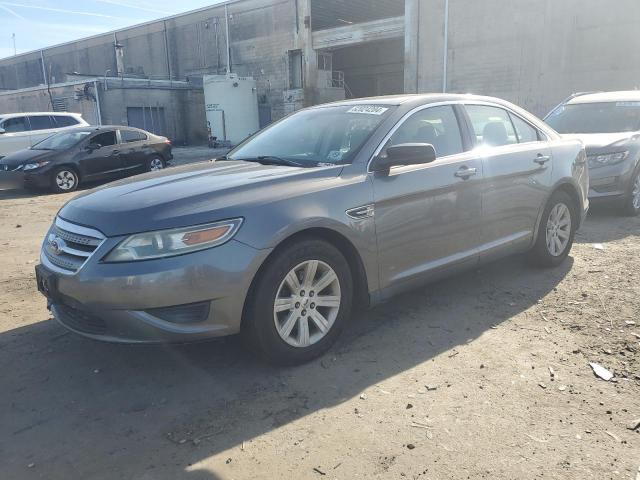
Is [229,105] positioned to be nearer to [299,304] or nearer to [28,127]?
[28,127]

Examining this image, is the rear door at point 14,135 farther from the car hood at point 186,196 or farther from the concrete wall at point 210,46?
the concrete wall at point 210,46

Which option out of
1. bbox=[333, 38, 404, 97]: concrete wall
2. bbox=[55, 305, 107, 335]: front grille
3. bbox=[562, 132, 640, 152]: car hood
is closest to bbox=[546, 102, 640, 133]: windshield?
bbox=[562, 132, 640, 152]: car hood

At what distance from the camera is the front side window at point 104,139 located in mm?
12266

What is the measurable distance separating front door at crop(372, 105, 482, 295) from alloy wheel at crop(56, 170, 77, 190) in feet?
33.0

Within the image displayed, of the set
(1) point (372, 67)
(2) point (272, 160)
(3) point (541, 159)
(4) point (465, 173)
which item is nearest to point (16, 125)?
(2) point (272, 160)

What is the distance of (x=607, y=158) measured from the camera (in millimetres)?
7355

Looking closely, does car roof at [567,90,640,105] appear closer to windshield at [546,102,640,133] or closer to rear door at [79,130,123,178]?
windshield at [546,102,640,133]

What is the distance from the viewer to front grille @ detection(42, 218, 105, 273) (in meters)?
3.03

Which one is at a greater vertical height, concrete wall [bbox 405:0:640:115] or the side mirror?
concrete wall [bbox 405:0:640:115]

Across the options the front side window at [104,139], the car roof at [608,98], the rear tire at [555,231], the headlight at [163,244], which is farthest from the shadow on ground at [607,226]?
the front side window at [104,139]

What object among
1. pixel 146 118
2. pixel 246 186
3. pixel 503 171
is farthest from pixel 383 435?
pixel 146 118

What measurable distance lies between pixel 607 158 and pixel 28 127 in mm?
14240

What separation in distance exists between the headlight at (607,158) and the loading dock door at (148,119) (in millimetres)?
23493

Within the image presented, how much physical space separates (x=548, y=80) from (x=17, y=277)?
20709 millimetres
